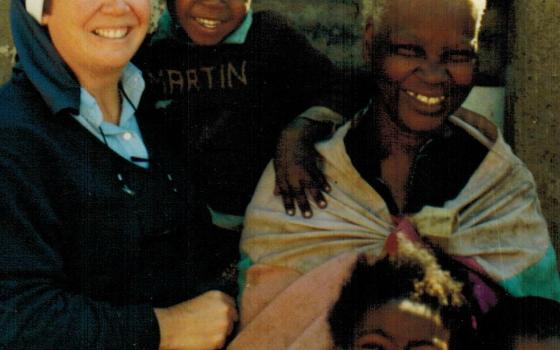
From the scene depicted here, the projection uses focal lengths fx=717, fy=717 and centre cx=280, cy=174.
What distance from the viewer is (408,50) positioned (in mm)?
2375

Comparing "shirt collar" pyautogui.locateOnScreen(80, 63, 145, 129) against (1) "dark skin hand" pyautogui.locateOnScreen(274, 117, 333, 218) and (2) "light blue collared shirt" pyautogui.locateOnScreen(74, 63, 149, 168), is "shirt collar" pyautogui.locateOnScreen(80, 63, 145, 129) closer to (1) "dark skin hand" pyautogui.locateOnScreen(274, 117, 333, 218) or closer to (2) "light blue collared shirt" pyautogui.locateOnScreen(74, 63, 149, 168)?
(2) "light blue collared shirt" pyautogui.locateOnScreen(74, 63, 149, 168)

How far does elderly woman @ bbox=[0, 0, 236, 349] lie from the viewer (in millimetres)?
1884

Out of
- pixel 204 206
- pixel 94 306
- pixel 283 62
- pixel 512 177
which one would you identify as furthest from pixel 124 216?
pixel 512 177

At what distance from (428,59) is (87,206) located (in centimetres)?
118

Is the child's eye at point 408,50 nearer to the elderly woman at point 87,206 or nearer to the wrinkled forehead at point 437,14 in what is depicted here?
the wrinkled forehead at point 437,14

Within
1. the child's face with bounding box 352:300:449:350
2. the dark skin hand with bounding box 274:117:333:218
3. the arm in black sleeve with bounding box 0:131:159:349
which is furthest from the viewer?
the dark skin hand with bounding box 274:117:333:218

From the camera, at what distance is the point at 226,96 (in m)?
2.82

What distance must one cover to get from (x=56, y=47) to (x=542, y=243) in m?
1.67

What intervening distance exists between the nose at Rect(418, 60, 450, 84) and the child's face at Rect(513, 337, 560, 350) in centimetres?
85

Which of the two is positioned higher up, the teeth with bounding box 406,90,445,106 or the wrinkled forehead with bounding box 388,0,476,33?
the wrinkled forehead with bounding box 388,0,476,33

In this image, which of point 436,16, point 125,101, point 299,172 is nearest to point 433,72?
point 436,16

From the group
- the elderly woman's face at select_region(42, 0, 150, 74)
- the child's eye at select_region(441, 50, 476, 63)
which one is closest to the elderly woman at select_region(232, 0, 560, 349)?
the child's eye at select_region(441, 50, 476, 63)

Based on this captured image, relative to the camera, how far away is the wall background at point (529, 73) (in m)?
3.15

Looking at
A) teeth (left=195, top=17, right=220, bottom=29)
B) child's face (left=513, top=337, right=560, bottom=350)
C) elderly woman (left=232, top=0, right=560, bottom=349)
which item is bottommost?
child's face (left=513, top=337, right=560, bottom=350)
